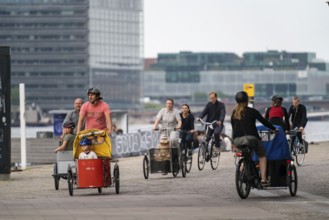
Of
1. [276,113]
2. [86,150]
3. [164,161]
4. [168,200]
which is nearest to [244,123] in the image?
[168,200]

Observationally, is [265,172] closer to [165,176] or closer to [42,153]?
[165,176]

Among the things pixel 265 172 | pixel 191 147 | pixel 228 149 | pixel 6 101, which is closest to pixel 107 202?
pixel 265 172

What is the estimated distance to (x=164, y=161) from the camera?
25.1 metres

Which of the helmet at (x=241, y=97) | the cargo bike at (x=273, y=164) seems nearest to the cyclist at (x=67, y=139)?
the cargo bike at (x=273, y=164)

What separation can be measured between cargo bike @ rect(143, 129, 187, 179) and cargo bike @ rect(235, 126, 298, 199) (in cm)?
597

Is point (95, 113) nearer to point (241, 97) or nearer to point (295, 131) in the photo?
point (241, 97)

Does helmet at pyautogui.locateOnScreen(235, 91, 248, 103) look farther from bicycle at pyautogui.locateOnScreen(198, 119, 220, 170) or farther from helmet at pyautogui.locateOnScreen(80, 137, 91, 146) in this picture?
bicycle at pyautogui.locateOnScreen(198, 119, 220, 170)

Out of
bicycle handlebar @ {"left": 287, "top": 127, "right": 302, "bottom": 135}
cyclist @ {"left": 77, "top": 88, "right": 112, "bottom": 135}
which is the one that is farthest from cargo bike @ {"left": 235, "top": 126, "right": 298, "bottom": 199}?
bicycle handlebar @ {"left": 287, "top": 127, "right": 302, "bottom": 135}

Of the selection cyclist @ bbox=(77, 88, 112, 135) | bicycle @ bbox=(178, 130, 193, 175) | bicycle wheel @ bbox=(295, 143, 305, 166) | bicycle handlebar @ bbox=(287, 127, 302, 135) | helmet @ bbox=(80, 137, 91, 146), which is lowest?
bicycle wheel @ bbox=(295, 143, 305, 166)

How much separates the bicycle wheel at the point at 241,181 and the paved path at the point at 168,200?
0.49ft

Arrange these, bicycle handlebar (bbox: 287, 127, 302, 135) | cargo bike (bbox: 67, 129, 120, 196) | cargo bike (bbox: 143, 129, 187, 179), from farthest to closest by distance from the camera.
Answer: bicycle handlebar (bbox: 287, 127, 302, 135) < cargo bike (bbox: 143, 129, 187, 179) < cargo bike (bbox: 67, 129, 120, 196)

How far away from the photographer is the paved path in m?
15.9

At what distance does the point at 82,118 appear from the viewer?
2109cm

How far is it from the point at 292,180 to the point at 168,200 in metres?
1.89
